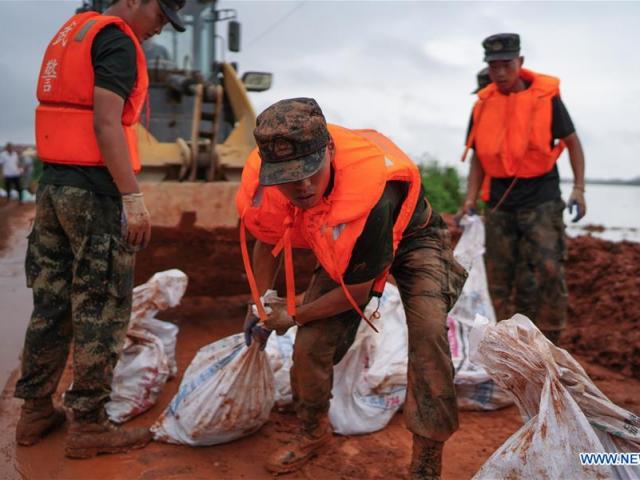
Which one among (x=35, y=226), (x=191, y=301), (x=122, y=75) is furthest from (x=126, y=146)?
(x=191, y=301)

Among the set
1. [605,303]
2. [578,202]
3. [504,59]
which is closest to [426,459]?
[578,202]

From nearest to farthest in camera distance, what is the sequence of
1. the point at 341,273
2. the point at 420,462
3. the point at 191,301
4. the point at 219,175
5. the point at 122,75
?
the point at 341,273, the point at 420,462, the point at 122,75, the point at 219,175, the point at 191,301

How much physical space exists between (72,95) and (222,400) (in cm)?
144

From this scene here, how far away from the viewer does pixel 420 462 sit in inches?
97.4

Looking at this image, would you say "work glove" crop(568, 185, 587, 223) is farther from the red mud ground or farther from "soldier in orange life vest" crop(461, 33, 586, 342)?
the red mud ground

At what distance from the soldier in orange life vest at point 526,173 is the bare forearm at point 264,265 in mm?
1744

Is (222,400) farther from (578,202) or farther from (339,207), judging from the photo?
(578,202)

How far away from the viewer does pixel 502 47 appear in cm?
370

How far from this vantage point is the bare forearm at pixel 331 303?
234 cm

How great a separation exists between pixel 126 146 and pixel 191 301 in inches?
118

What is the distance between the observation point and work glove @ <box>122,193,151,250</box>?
2.72 meters

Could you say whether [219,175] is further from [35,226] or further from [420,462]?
[420,462]

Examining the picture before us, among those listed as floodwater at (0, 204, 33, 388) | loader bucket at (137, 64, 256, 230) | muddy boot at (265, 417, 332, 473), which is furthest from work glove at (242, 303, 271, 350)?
floodwater at (0, 204, 33, 388)

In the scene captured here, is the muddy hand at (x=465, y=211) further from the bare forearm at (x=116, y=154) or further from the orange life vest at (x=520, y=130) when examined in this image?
the bare forearm at (x=116, y=154)
